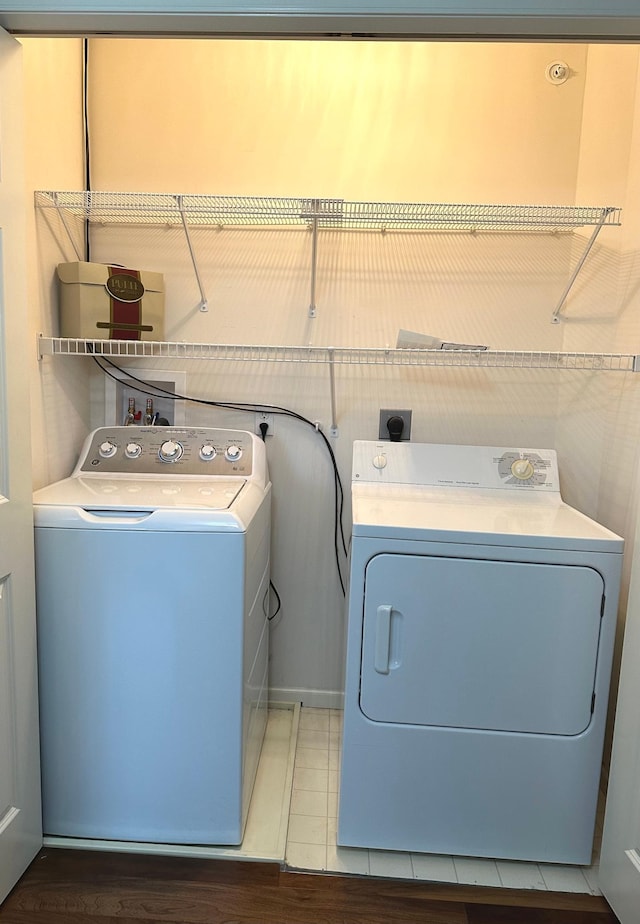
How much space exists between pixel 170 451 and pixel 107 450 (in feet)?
0.73

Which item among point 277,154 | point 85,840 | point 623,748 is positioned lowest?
point 85,840

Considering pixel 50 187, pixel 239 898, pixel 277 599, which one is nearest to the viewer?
→ pixel 239 898

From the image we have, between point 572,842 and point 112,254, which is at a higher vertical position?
point 112,254

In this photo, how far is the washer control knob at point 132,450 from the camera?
1.96m

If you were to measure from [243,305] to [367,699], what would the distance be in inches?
55.2

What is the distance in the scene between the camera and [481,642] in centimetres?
149

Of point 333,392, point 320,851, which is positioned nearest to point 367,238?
point 333,392

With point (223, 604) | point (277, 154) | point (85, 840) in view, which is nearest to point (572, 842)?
point (223, 604)

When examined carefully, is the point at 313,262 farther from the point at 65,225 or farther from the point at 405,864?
the point at 405,864

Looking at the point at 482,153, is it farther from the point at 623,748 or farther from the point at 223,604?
the point at 623,748

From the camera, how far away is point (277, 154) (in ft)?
6.66

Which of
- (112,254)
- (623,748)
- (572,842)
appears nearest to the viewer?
(623,748)

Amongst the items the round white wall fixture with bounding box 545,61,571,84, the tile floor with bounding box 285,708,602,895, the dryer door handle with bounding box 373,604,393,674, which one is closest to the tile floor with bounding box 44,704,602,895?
the tile floor with bounding box 285,708,602,895

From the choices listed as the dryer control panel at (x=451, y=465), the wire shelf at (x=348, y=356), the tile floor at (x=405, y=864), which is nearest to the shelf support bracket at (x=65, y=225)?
the wire shelf at (x=348, y=356)
